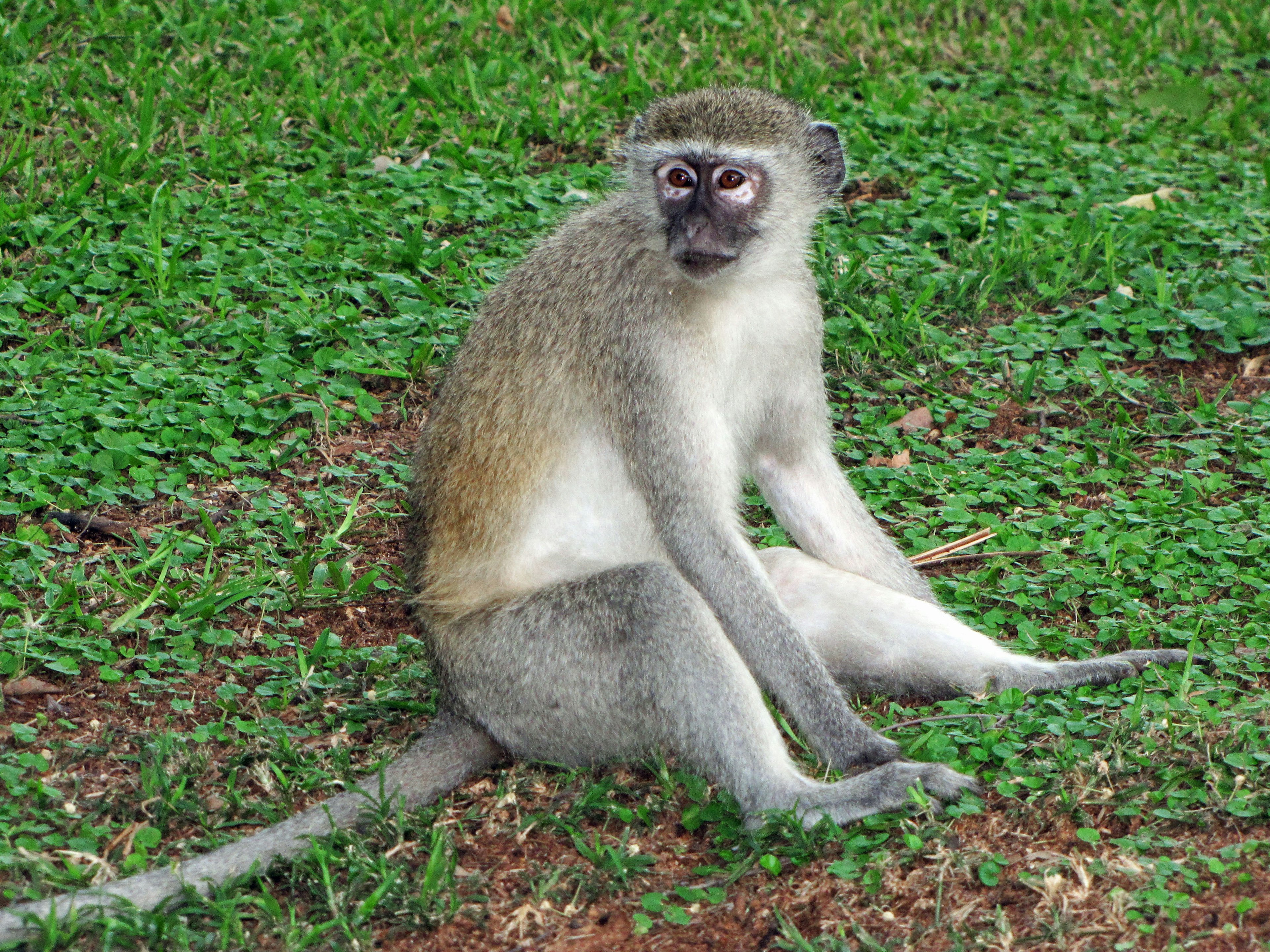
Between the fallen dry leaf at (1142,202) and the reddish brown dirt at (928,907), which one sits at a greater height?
the fallen dry leaf at (1142,202)

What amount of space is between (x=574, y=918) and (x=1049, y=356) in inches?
132

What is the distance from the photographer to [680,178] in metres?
4.12

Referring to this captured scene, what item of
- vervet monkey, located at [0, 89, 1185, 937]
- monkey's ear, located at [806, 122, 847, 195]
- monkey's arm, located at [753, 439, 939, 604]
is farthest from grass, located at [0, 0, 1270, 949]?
monkey's ear, located at [806, 122, 847, 195]

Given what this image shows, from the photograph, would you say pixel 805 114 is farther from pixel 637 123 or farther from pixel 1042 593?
pixel 1042 593

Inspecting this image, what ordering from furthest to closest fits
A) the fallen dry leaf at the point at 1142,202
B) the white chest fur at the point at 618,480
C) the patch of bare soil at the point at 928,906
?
the fallen dry leaf at the point at 1142,202
the white chest fur at the point at 618,480
the patch of bare soil at the point at 928,906

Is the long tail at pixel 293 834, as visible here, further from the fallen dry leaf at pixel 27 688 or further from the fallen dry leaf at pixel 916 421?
the fallen dry leaf at pixel 916 421

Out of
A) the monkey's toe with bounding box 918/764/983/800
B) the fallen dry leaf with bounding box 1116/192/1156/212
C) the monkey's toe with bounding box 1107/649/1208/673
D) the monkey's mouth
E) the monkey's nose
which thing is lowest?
the monkey's toe with bounding box 918/764/983/800

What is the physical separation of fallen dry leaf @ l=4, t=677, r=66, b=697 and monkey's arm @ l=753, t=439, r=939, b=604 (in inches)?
82.3

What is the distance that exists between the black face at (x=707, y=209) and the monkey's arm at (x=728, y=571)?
389mm

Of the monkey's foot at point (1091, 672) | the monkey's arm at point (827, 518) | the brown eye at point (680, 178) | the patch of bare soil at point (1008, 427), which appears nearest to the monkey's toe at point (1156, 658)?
the monkey's foot at point (1091, 672)

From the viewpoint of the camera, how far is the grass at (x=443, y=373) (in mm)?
3426

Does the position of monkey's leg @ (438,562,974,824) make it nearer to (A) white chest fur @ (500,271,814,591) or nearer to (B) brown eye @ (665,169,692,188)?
(A) white chest fur @ (500,271,814,591)

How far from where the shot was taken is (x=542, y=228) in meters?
6.41

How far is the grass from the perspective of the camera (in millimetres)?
3426
